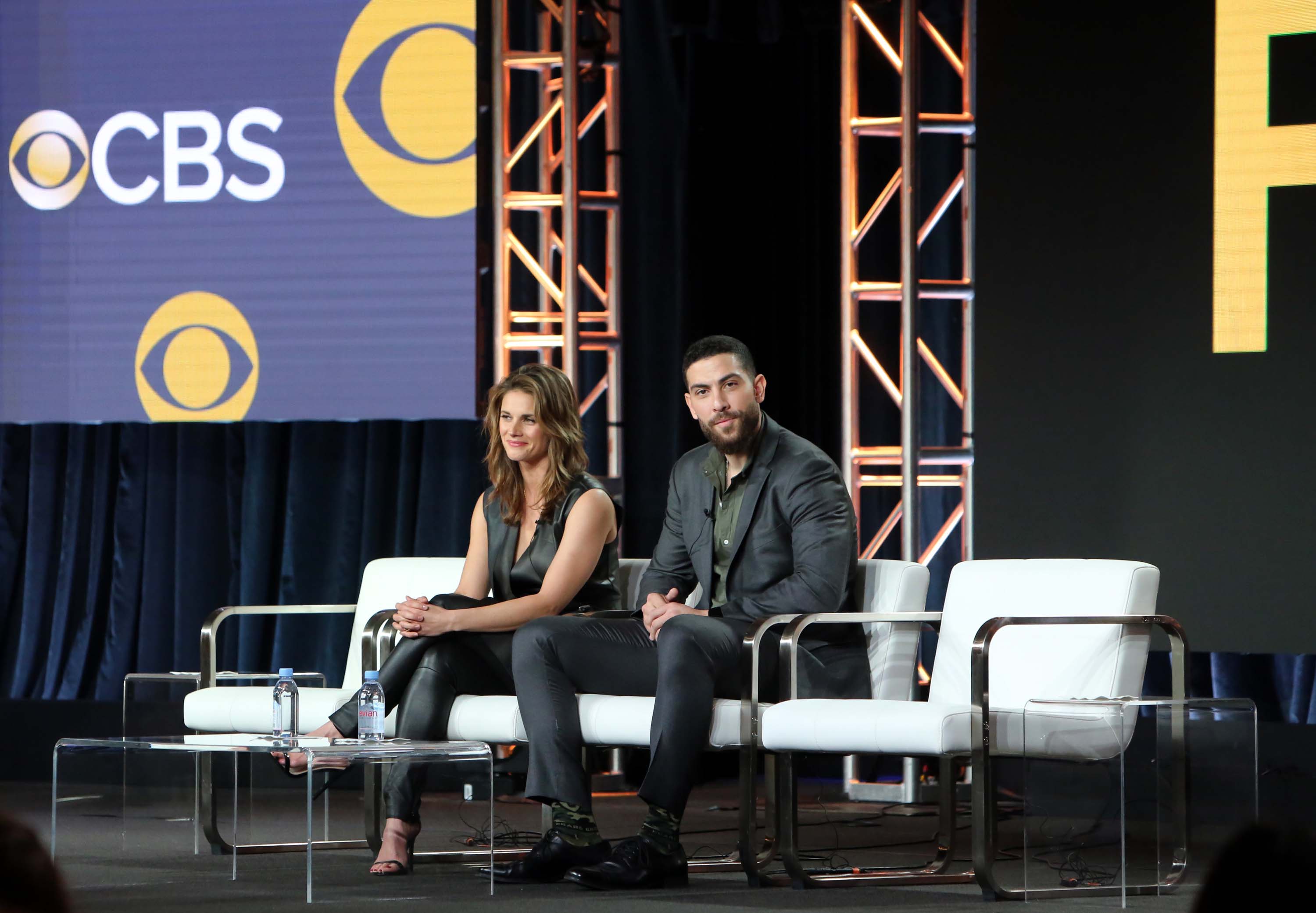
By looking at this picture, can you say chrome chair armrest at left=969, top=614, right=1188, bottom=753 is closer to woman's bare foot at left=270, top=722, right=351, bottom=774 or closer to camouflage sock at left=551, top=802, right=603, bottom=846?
camouflage sock at left=551, top=802, right=603, bottom=846

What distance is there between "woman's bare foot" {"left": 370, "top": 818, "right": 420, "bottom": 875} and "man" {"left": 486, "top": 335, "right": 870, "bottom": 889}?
0.20 metres

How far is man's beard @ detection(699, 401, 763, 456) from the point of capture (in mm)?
3734

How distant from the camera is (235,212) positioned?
18.5 ft

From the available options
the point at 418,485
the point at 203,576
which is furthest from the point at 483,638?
the point at 203,576

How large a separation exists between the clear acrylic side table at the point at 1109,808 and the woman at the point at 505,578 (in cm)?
109

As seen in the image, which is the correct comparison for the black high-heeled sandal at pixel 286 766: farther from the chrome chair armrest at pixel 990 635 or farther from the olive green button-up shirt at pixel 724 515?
the chrome chair armrest at pixel 990 635

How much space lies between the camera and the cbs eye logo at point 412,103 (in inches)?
217

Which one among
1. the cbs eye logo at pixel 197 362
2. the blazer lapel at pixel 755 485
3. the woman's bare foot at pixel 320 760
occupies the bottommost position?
the woman's bare foot at pixel 320 760

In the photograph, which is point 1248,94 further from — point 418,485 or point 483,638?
point 418,485

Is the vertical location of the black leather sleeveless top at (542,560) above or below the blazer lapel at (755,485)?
below

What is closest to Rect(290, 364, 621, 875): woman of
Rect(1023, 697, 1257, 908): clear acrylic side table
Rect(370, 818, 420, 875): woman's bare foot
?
Rect(370, 818, 420, 875): woman's bare foot

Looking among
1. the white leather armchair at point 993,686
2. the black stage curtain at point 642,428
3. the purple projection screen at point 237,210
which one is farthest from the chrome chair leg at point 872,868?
the purple projection screen at point 237,210

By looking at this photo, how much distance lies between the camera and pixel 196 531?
20.1 ft

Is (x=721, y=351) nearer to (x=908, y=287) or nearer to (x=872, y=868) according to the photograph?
(x=872, y=868)
